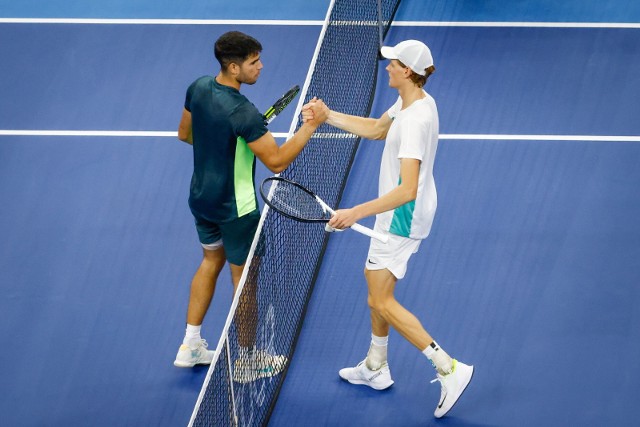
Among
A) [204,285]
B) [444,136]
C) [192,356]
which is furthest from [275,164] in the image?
[444,136]

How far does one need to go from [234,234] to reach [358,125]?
3.21 ft

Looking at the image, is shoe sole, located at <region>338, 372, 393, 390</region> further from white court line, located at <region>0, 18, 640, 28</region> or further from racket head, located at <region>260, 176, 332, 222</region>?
white court line, located at <region>0, 18, 640, 28</region>

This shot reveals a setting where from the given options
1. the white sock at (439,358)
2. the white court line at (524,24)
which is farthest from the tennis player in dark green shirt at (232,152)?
the white court line at (524,24)

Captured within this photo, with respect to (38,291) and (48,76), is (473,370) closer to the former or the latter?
(38,291)

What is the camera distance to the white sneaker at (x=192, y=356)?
6797 mm

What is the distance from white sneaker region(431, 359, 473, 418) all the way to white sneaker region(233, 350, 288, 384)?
1.02 m

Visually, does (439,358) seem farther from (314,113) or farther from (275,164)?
(314,113)

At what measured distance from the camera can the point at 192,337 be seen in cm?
679

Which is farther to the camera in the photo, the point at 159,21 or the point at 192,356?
the point at 159,21

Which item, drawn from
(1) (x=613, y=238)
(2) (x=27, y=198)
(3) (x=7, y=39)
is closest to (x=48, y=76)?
(3) (x=7, y=39)

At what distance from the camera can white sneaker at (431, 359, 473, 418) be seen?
251 inches

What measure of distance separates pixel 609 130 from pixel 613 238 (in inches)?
55.3

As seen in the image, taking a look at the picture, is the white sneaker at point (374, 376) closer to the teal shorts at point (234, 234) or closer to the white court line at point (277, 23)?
the teal shorts at point (234, 234)

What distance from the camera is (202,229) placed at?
6.56m
